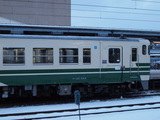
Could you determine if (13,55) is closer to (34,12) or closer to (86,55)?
(86,55)

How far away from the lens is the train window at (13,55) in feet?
32.7

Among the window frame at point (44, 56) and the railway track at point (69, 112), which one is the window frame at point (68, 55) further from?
the railway track at point (69, 112)

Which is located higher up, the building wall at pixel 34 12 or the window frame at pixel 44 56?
the building wall at pixel 34 12

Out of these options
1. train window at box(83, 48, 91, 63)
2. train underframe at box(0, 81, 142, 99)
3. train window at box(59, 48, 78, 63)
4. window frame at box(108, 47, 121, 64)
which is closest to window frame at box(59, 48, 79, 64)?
train window at box(59, 48, 78, 63)

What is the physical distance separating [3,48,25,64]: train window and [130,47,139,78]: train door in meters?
5.65

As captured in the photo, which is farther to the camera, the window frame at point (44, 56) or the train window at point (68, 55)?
the train window at point (68, 55)

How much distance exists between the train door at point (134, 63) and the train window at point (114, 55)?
81cm

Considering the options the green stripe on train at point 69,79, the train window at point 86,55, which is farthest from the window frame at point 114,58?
the train window at point 86,55

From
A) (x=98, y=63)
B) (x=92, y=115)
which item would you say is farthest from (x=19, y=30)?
(x=92, y=115)

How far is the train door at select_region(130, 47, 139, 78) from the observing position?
1164 centimetres

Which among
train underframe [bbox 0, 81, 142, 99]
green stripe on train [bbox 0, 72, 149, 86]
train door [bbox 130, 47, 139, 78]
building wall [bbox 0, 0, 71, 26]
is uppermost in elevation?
building wall [bbox 0, 0, 71, 26]

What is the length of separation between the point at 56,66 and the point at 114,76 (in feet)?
10.2

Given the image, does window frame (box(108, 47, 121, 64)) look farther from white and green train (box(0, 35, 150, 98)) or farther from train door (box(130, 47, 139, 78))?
train door (box(130, 47, 139, 78))

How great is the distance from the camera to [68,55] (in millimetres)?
10711
